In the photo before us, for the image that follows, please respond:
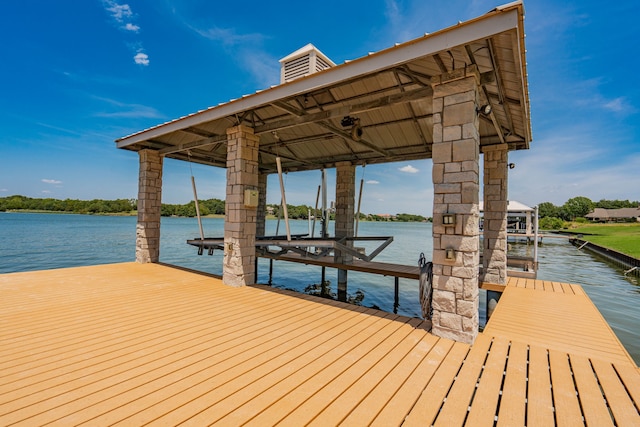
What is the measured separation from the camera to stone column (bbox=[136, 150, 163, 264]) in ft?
29.0

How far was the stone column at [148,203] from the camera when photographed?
885cm

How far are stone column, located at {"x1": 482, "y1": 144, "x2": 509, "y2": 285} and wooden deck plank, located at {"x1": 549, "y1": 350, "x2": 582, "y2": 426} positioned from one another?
4.39 metres

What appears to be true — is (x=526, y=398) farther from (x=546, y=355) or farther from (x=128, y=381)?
(x=128, y=381)

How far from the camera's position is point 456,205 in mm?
3742

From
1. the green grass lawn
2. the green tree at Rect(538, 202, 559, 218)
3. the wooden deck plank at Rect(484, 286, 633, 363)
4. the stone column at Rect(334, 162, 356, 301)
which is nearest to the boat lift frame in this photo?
the stone column at Rect(334, 162, 356, 301)

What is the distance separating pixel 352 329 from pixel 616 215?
Result: 9380 centimetres

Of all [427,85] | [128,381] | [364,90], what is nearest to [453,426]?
[128,381]

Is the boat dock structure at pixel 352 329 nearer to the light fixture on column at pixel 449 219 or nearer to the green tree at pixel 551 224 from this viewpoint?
the light fixture on column at pixel 449 219

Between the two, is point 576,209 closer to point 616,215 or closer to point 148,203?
point 616,215

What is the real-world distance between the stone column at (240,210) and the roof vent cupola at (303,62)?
3817 mm

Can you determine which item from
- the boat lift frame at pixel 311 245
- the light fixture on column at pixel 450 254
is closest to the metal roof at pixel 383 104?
the light fixture on column at pixel 450 254

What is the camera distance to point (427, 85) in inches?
183

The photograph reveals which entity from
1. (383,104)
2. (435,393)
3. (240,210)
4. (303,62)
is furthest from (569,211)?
(435,393)

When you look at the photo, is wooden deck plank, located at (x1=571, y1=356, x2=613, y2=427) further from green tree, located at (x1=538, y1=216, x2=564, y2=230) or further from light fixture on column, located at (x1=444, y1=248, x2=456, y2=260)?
green tree, located at (x1=538, y1=216, x2=564, y2=230)
